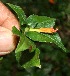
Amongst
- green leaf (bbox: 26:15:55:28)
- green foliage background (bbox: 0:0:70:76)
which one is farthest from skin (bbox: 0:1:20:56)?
green foliage background (bbox: 0:0:70:76)

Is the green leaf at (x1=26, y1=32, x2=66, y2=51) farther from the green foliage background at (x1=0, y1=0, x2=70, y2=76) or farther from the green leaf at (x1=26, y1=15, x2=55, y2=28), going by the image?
the green foliage background at (x1=0, y1=0, x2=70, y2=76)

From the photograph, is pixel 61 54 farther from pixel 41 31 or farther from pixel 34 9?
pixel 41 31

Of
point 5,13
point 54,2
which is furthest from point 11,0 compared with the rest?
point 5,13

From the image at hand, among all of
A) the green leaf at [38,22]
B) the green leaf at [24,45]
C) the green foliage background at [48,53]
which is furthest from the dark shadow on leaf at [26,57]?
the green foliage background at [48,53]

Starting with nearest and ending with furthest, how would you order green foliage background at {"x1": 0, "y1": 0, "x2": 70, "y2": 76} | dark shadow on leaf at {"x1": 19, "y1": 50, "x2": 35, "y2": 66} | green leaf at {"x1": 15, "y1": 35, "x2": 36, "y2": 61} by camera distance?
green leaf at {"x1": 15, "y1": 35, "x2": 36, "y2": 61}, dark shadow on leaf at {"x1": 19, "y1": 50, "x2": 35, "y2": 66}, green foliage background at {"x1": 0, "y1": 0, "x2": 70, "y2": 76}

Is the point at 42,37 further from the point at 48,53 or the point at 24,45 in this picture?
the point at 48,53

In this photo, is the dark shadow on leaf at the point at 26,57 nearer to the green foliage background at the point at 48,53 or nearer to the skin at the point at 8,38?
Answer: the skin at the point at 8,38

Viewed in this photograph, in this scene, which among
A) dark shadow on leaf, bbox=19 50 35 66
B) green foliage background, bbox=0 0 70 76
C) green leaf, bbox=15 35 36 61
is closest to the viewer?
green leaf, bbox=15 35 36 61

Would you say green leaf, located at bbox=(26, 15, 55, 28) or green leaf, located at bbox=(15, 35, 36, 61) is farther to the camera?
green leaf, located at bbox=(26, 15, 55, 28)

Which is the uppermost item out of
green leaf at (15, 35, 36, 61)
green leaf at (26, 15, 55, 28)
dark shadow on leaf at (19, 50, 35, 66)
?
green leaf at (15, 35, 36, 61)
